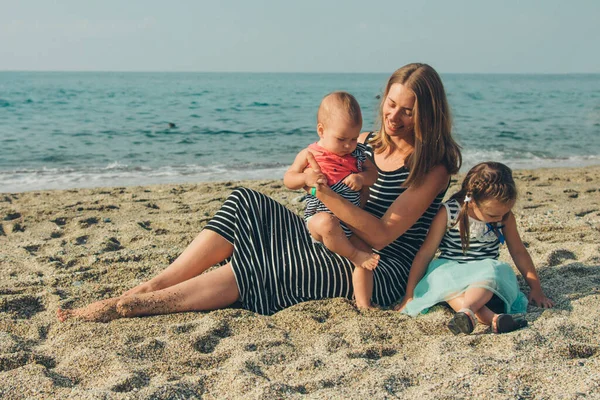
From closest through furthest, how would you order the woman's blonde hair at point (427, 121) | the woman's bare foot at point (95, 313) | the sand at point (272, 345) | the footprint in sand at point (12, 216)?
the sand at point (272, 345) < the woman's bare foot at point (95, 313) < the woman's blonde hair at point (427, 121) < the footprint in sand at point (12, 216)

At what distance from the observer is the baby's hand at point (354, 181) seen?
3283 millimetres

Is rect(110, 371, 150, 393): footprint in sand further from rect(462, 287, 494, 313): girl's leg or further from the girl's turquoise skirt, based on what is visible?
rect(462, 287, 494, 313): girl's leg

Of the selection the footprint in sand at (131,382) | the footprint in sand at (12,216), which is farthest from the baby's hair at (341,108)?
the footprint in sand at (12,216)

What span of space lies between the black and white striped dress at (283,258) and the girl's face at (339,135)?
35cm

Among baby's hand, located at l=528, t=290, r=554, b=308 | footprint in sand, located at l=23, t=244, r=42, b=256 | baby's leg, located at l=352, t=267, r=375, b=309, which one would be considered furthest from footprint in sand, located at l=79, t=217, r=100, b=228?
baby's hand, located at l=528, t=290, r=554, b=308

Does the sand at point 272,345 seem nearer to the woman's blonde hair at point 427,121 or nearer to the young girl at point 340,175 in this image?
the young girl at point 340,175

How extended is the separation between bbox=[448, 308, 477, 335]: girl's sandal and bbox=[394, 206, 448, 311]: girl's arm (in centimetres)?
47

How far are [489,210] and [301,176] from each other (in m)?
1.07

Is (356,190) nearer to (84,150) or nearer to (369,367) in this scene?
(369,367)

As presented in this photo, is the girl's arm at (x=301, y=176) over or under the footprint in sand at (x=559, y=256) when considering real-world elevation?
over

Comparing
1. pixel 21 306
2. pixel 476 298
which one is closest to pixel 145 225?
pixel 21 306

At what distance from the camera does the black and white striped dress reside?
11.3ft

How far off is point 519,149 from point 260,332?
1174 centimetres

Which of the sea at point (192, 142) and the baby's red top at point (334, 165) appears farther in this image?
the sea at point (192, 142)
